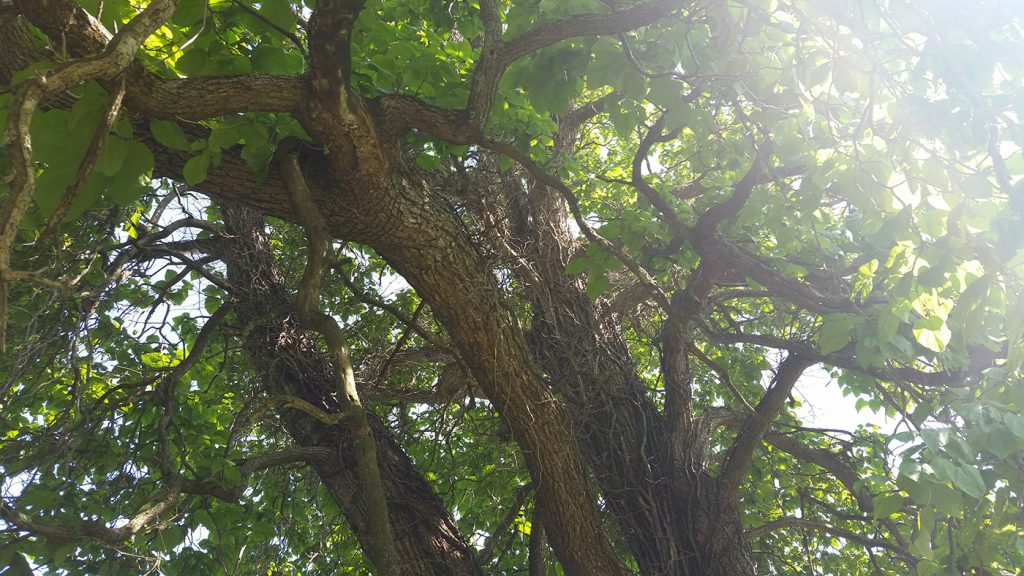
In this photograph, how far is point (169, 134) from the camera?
7.55 ft

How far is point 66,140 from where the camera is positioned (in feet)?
6.86

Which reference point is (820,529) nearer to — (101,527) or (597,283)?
(597,283)

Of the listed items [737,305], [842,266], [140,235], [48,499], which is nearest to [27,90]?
[48,499]

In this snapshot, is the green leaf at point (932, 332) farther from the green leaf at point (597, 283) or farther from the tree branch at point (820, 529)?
the tree branch at point (820, 529)

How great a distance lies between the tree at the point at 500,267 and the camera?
210 cm

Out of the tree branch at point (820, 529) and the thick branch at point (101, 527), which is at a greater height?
the tree branch at point (820, 529)

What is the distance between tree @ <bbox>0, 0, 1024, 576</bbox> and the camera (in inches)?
82.5

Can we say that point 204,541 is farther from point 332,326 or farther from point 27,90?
point 27,90

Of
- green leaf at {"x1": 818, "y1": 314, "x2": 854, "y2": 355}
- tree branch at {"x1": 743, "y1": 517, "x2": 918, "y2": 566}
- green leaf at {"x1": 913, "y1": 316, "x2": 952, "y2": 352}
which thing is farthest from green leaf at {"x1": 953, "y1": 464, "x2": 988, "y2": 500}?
tree branch at {"x1": 743, "y1": 517, "x2": 918, "y2": 566}

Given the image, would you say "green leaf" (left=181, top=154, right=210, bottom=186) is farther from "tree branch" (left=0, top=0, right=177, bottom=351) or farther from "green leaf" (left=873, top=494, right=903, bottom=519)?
"green leaf" (left=873, top=494, right=903, bottom=519)

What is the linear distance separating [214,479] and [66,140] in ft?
4.24

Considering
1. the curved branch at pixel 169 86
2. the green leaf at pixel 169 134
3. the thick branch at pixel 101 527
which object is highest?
the curved branch at pixel 169 86

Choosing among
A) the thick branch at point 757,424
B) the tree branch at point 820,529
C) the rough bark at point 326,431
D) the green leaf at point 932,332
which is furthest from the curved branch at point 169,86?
the tree branch at point 820,529

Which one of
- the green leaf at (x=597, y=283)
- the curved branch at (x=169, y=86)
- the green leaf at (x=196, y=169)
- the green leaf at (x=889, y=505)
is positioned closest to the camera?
the curved branch at (x=169, y=86)
